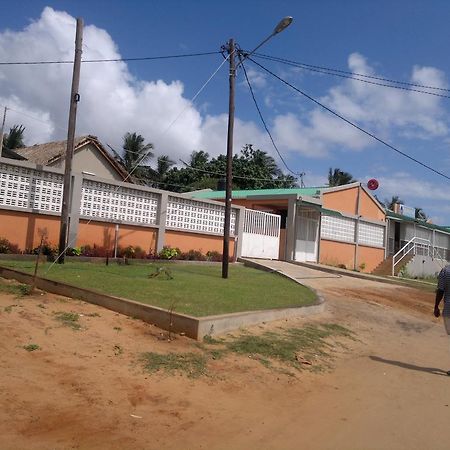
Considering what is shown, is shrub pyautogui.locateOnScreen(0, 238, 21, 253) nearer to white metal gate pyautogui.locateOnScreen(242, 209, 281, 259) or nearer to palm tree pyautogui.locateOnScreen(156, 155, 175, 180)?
white metal gate pyautogui.locateOnScreen(242, 209, 281, 259)

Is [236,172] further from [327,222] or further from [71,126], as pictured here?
[71,126]

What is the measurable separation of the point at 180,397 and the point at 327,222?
21.7 m

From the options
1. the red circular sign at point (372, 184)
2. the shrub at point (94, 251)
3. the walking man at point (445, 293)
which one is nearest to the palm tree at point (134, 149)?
the red circular sign at point (372, 184)

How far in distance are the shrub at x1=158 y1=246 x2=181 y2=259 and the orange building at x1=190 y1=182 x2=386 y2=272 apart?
7474 mm

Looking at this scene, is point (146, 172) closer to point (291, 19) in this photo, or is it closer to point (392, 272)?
point (392, 272)

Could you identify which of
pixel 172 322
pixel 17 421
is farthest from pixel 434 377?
pixel 17 421

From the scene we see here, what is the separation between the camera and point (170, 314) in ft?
23.2

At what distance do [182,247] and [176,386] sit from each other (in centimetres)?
1222

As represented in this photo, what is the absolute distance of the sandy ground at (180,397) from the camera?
160 inches

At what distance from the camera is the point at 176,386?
17.1 feet

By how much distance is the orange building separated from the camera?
22.9m

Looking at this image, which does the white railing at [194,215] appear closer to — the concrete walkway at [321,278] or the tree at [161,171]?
the concrete walkway at [321,278]

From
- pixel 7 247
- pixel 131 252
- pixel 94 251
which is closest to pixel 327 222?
pixel 131 252

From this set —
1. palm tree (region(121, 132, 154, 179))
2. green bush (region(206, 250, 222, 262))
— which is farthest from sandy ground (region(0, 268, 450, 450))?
palm tree (region(121, 132, 154, 179))
